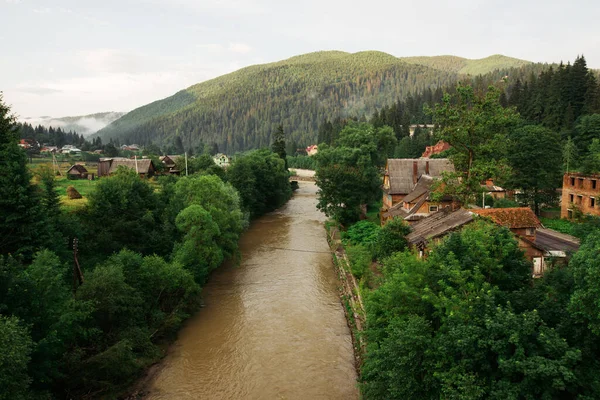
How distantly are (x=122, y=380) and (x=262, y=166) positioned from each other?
139 feet

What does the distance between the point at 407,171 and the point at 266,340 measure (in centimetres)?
2830

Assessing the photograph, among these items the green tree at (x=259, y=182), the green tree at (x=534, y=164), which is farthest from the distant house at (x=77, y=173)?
the green tree at (x=534, y=164)

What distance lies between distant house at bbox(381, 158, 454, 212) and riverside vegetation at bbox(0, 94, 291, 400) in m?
18.6

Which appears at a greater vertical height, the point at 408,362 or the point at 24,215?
the point at 24,215

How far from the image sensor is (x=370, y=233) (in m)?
36.2

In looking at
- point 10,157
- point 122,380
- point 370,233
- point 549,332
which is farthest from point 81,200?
point 549,332

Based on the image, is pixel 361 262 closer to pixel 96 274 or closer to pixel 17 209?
pixel 96 274

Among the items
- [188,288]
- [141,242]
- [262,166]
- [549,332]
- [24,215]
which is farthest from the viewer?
[262,166]

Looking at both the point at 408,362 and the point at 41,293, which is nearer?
the point at 408,362

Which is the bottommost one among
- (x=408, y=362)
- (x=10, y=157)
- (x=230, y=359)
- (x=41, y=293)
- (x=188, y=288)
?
(x=230, y=359)

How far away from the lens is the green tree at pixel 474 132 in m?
26.4

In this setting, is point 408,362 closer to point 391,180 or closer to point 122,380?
point 122,380

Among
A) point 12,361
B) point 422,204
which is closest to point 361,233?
point 422,204

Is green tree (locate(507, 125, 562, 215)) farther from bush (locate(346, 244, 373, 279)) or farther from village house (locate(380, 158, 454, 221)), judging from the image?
bush (locate(346, 244, 373, 279))
